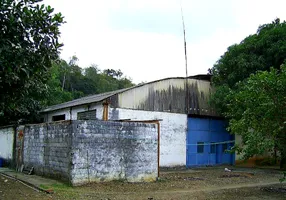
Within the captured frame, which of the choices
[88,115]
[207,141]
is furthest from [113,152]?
[207,141]

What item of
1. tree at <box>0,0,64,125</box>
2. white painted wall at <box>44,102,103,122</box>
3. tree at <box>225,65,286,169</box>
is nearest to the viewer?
tree at <box>0,0,64,125</box>

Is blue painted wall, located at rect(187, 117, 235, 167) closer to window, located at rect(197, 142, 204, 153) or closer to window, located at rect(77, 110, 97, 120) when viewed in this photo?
window, located at rect(197, 142, 204, 153)

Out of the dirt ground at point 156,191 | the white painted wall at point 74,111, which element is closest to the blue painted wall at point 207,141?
the white painted wall at point 74,111

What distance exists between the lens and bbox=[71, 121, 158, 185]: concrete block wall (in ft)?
37.9

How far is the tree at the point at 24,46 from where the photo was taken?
17.0ft

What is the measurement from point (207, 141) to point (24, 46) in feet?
58.6

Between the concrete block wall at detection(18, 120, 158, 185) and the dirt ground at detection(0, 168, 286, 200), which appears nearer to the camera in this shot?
the dirt ground at detection(0, 168, 286, 200)

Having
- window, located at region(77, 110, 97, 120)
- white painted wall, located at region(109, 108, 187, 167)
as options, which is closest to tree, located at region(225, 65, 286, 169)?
white painted wall, located at region(109, 108, 187, 167)

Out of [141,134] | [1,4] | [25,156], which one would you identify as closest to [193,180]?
[141,134]

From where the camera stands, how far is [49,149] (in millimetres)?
13328

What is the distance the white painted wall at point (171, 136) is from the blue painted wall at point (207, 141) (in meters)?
0.59

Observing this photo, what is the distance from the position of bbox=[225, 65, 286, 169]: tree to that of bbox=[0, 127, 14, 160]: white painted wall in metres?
12.5

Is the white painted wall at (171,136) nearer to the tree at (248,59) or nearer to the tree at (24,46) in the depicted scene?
the tree at (248,59)

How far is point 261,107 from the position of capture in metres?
9.73
